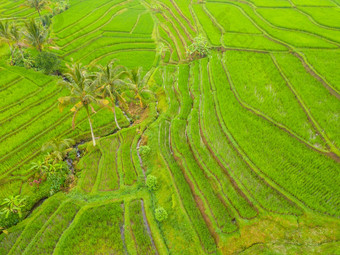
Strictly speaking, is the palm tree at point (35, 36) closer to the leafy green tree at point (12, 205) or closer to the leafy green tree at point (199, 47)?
the leafy green tree at point (199, 47)

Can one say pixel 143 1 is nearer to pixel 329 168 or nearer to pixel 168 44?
pixel 168 44

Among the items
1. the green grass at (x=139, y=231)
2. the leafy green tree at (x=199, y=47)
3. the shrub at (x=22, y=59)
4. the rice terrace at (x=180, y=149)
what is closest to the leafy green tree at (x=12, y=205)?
the rice terrace at (x=180, y=149)

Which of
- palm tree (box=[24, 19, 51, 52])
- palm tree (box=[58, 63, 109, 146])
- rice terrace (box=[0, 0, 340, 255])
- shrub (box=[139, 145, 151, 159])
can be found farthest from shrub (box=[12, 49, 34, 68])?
shrub (box=[139, 145, 151, 159])

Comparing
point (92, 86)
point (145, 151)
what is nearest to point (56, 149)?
point (92, 86)

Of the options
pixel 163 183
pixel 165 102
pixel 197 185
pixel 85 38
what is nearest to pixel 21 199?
pixel 163 183

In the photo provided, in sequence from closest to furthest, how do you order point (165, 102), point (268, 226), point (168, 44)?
point (268, 226), point (165, 102), point (168, 44)

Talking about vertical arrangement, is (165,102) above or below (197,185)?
above
